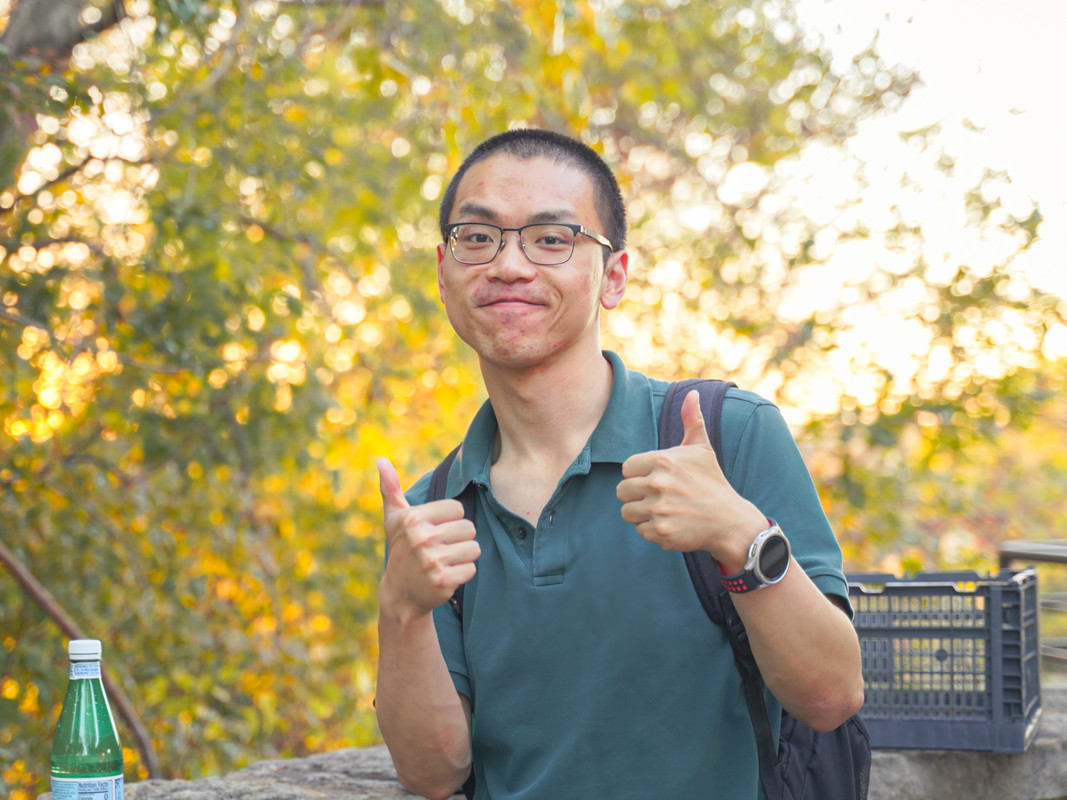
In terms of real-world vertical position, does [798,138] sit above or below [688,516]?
above

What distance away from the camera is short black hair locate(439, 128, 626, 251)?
6.36ft

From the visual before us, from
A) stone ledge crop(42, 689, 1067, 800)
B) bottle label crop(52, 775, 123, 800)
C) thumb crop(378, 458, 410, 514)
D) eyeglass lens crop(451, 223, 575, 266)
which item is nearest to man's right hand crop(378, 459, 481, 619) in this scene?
thumb crop(378, 458, 410, 514)

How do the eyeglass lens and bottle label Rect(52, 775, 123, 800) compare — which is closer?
bottle label Rect(52, 775, 123, 800)

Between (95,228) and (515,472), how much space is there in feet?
8.74

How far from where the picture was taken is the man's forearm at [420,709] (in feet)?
5.50

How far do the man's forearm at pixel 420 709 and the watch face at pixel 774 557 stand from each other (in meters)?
0.56

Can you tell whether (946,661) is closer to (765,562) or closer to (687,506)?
(765,562)

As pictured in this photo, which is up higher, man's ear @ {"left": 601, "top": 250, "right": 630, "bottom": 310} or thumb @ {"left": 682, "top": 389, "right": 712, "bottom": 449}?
man's ear @ {"left": 601, "top": 250, "right": 630, "bottom": 310}

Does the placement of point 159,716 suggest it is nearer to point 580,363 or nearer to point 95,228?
point 95,228

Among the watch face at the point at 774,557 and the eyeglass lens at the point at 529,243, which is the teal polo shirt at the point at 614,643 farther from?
the eyeglass lens at the point at 529,243

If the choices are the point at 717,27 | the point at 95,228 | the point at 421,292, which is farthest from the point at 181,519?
the point at 717,27

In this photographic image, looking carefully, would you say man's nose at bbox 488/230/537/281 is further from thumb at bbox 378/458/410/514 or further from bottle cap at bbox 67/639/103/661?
bottle cap at bbox 67/639/103/661

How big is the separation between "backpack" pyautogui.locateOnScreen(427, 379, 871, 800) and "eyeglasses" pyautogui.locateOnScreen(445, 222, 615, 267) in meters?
0.37

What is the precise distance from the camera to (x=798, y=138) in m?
6.08
